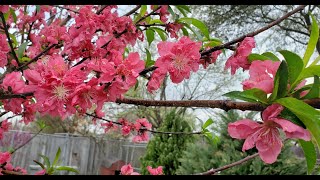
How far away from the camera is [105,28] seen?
1264 mm

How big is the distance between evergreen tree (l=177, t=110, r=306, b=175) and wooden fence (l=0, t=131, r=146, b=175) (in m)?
5.08

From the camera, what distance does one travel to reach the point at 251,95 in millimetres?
592

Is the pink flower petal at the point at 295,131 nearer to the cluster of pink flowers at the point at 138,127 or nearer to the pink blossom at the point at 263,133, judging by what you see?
the pink blossom at the point at 263,133

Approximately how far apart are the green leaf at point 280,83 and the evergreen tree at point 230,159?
3.11 metres

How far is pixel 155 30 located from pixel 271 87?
2.87 feet

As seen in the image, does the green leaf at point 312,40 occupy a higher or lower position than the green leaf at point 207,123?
higher

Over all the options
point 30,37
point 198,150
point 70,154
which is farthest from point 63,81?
point 70,154

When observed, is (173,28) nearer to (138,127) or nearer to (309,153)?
(138,127)

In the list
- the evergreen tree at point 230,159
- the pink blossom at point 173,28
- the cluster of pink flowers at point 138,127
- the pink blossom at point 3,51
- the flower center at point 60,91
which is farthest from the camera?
the evergreen tree at point 230,159

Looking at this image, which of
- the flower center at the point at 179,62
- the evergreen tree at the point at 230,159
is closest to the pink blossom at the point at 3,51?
the flower center at the point at 179,62

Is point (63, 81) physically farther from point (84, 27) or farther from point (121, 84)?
point (84, 27)

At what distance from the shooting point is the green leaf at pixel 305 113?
1.74ft

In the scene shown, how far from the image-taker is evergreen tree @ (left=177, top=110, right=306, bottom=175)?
12.6ft
